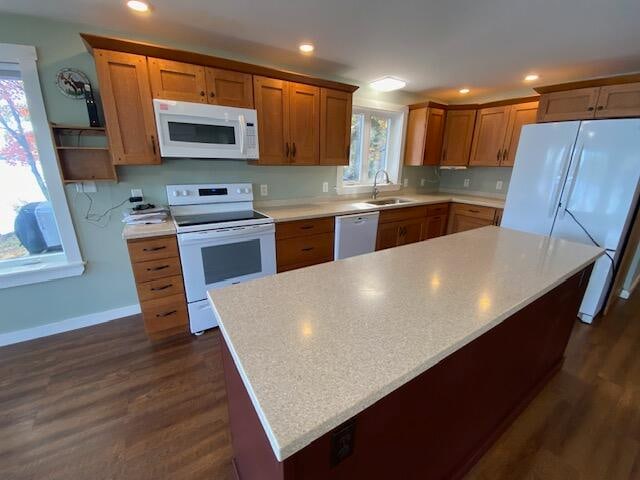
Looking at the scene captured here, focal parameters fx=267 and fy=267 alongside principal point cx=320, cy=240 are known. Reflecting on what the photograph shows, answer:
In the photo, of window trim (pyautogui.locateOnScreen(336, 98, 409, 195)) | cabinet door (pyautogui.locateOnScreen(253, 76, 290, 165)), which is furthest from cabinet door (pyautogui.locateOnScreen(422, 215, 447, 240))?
cabinet door (pyautogui.locateOnScreen(253, 76, 290, 165))

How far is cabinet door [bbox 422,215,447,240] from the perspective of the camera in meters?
3.73

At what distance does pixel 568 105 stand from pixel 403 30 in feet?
6.37

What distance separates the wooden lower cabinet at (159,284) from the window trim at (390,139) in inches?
83.7

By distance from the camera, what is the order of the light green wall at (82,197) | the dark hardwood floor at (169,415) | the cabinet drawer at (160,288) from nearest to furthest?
the dark hardwood floor at (169,415), the light green wall at (82,197), the cabinet drawer at (160,288)

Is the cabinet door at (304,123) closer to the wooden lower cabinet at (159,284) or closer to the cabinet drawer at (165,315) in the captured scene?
the wooden lower cabinet at (159,284)

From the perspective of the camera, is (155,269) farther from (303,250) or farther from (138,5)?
(138,5)

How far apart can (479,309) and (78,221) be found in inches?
113

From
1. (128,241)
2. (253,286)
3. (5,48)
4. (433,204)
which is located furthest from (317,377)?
(433,204)

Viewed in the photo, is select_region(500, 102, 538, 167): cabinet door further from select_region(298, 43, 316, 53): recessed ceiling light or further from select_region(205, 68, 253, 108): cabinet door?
select_region(205, 68, 253, 108): cabinet door

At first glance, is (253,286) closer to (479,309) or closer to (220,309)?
(220,309)

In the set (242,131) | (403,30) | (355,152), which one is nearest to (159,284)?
(242,131)

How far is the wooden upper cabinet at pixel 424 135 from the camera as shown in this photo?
3.71 meters

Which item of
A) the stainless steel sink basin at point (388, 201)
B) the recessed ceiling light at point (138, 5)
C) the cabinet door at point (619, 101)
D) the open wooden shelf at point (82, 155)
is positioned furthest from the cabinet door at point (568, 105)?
the open wooden shelf at point (82, 155)

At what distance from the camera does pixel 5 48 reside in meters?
1.78
